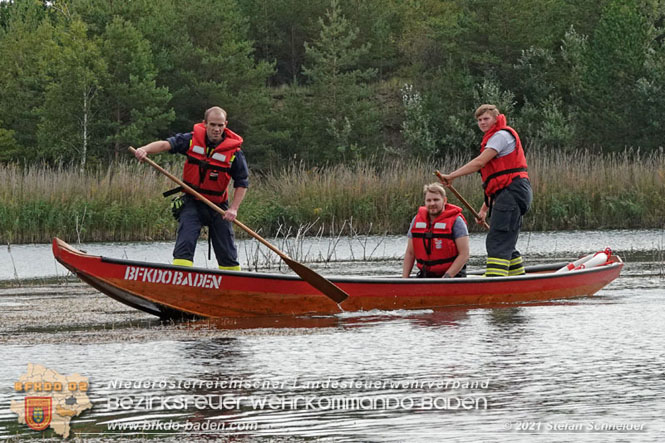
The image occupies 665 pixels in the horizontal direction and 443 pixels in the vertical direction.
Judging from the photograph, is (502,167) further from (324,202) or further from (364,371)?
(324,202)

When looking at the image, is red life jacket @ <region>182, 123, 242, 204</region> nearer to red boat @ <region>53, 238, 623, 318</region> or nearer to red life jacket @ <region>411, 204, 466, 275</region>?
red boat @ <region>53, 238, 623, 318</region>

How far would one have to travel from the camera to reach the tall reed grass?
2183cm

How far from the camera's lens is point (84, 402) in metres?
6.82

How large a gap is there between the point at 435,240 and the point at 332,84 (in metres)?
38.6

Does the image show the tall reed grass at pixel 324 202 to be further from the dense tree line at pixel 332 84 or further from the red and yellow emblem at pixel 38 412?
the dense tree line at pixel 332 84

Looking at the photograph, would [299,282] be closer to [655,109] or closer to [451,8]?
[655,109]

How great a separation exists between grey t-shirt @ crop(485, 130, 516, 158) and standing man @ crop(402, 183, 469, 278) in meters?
0.60

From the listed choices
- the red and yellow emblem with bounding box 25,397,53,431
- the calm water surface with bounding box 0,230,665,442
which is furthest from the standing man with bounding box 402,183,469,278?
the red and yellow emblem with bounding box 25,397,53,431

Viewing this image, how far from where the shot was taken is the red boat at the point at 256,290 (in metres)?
9.91

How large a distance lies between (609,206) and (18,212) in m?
10.7

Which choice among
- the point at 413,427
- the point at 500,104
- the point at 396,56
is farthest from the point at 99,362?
the point at 396,56

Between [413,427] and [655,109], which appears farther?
[655,109]

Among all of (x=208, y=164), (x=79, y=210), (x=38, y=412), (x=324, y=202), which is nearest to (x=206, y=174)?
(x=208, y=164)

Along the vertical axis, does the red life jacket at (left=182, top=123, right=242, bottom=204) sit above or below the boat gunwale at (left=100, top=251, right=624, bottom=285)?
above
